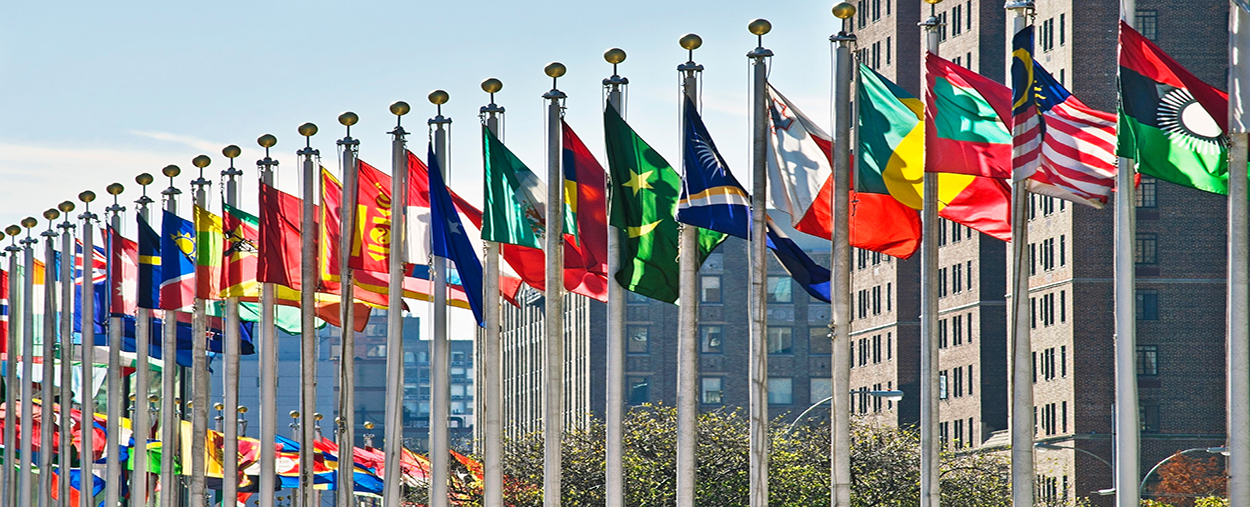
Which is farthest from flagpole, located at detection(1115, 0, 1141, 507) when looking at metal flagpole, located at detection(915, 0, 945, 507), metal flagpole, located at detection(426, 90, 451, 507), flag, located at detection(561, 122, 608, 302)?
metal flagpole, located at detection(426, 90, 451, 507)

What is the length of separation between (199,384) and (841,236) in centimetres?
2189

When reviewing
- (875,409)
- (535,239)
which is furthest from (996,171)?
(875,409)

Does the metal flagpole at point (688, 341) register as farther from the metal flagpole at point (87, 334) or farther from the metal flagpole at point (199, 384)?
the metal flagpole at point (87, 334)

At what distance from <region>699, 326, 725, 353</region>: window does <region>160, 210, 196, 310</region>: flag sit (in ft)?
494

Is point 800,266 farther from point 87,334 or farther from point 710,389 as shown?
point 710,389

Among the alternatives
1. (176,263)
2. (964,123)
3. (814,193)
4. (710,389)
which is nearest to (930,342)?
(814,193)

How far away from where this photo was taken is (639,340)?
19900 centimetres

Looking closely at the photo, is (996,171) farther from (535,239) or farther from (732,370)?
(732,370)

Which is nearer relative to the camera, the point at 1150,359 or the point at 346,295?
the point at 346,295

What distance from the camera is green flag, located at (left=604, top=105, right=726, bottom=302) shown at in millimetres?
32594

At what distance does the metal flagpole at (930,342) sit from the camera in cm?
2895

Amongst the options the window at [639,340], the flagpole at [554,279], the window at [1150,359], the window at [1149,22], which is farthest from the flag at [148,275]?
the window at [639,340]

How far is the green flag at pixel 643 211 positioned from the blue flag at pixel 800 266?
957mm

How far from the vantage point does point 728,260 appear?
198 meters
